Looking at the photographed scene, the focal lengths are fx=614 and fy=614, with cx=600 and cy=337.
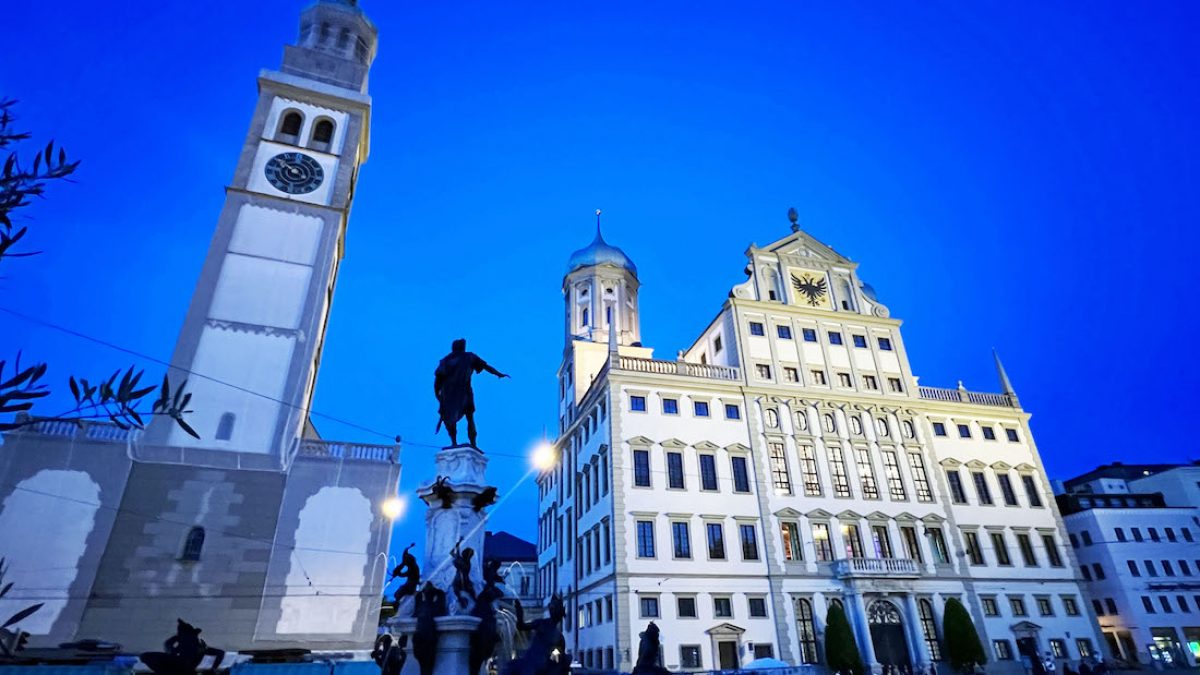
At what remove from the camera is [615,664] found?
28125 mm

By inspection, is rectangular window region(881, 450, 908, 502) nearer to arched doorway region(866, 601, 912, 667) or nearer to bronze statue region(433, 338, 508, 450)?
arched doorway region(866, 601, 912, 667)

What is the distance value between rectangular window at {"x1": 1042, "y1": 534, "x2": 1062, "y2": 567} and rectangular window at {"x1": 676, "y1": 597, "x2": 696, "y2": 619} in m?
23.2

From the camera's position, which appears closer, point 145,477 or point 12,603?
point 12,603

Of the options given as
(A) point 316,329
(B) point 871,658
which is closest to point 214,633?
(A) point 316,329

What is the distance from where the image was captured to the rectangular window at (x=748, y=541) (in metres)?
32.1

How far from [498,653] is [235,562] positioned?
13.7 m

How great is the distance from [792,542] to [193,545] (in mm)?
27212

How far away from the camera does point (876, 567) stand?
32438 mm

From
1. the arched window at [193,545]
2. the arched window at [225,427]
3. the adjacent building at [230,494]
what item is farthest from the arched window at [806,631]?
the arched window at [225,427]

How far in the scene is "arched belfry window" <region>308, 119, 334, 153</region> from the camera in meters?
28.3

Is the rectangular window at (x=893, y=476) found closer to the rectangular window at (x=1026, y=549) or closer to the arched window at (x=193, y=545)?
the rectangular window at (x=1026, y=549)

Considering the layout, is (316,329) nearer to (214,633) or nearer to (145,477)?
(145,477)

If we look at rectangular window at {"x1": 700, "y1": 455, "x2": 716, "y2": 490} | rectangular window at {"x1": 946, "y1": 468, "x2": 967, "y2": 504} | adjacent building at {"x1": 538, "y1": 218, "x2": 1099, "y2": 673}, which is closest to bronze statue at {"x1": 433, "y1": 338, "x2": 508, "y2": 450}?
adjacent building at {"x1": 538, "y1": 218, "x2": 1099, "y2": 673}

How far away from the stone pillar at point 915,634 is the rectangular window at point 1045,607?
8.80 meters
